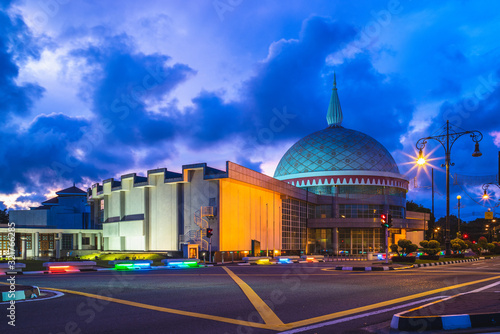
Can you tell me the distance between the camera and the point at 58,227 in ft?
214

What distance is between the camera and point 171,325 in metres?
7.88

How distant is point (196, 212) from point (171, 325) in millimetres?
34879

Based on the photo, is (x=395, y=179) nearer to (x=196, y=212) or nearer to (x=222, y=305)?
(x=196, y=212)

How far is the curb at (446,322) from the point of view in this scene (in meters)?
7.57

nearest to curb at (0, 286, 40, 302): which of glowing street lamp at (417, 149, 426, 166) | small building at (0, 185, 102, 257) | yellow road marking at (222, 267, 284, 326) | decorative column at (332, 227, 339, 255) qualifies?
yellow road marking at (222, 267, 284, 326)

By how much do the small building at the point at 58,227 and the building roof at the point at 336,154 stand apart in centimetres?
3062

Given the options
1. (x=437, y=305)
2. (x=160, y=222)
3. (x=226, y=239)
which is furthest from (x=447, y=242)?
(x=437, y=305)

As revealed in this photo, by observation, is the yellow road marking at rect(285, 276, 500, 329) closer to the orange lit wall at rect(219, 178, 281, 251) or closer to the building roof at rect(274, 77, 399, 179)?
the orange lit wall at rect(219, 178, 281, 251)

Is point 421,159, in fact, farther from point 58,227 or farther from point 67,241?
point 58,227

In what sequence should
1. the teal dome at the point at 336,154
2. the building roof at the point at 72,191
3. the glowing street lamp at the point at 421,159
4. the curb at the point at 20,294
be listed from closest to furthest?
the curb at the point at 20,294 → the glowing street lamp at the point at 421,159 → the building roof at the point at 72,191 → the teal dome at the point at 336,154

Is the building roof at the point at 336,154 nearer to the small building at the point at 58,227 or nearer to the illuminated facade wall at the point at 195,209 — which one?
the illuminated facade wall at the point at 195,209

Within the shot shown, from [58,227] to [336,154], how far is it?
42294mm

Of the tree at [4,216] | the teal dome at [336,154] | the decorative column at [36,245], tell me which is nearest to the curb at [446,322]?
the decorative column at [36,245]

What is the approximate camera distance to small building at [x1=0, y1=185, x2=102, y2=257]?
53500mm
